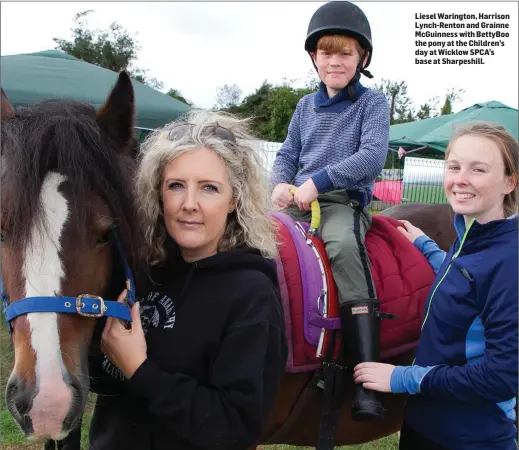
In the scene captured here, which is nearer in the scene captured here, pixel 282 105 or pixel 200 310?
pixel 200 310

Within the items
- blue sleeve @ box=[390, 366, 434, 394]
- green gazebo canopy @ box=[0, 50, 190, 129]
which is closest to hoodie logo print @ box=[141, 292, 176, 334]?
blue sleeve @ box=[390, 366, 434, 394]

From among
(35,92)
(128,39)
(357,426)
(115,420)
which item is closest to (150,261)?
(115,420)

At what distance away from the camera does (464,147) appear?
195cm

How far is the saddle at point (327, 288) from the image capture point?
211 cm

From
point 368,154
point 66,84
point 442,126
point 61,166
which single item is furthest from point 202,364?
point 442,126

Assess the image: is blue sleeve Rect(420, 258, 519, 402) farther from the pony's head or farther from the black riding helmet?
the black riding helmet

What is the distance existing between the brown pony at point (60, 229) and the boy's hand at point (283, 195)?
95 centimetres

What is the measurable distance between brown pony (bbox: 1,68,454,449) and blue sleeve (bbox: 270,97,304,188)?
1.15 m

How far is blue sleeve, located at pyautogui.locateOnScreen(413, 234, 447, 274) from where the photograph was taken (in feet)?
8.18

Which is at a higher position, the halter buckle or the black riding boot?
the halter buckle

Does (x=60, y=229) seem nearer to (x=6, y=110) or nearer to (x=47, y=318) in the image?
(x=47, y=318)

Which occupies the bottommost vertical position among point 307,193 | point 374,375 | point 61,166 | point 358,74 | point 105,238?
point 374,375

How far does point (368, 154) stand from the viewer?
7.69ft

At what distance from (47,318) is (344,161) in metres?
1.55
